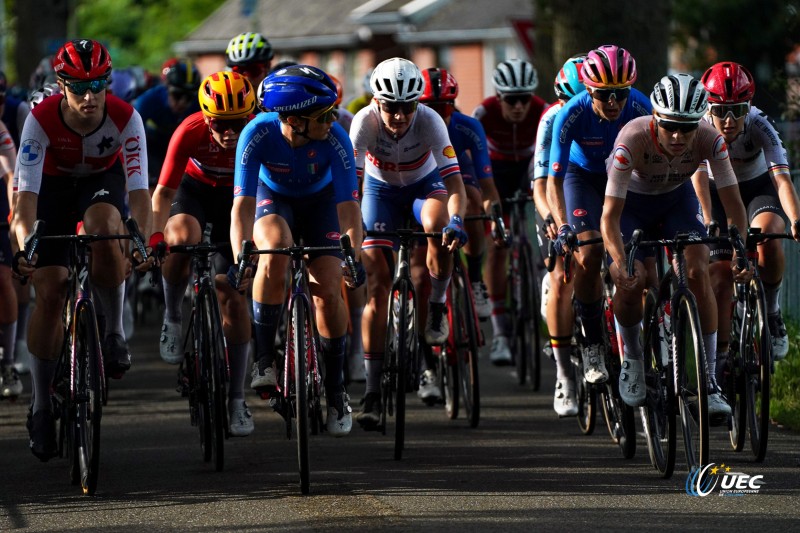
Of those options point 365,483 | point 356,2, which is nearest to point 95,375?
point 365,483

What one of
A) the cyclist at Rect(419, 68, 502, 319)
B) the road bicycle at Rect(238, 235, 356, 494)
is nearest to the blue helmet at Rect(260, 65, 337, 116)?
the road bicycle at Rect(238, 235, 356, 494)

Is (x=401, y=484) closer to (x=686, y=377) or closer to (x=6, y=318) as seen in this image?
(x=686, y=377)

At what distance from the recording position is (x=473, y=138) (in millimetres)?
12219

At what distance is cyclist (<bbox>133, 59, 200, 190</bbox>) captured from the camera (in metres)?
13.6

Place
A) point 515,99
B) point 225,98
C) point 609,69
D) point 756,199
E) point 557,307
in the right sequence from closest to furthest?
point 609,69 → point 225,98 → point 557,307 → point 756,199 → point 515,99

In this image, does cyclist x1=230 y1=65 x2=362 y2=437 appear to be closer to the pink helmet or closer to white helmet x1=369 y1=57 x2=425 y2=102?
white helmet x1=369 y1=57 x2=425 y2=102

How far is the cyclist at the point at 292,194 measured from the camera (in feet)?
29.3

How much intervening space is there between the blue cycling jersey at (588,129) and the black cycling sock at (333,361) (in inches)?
68.4

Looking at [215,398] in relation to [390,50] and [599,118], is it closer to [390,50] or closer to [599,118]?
[599,118]

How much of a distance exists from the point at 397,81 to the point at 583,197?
129 cm

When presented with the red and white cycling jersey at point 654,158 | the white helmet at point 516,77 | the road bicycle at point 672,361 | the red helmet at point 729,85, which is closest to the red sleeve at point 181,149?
the red and white cycling jersey at point 654,158

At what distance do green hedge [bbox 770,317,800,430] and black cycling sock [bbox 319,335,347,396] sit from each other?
9.61ft

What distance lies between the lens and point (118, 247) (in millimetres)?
9227

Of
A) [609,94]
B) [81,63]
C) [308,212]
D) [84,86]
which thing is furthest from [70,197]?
[609,94]
